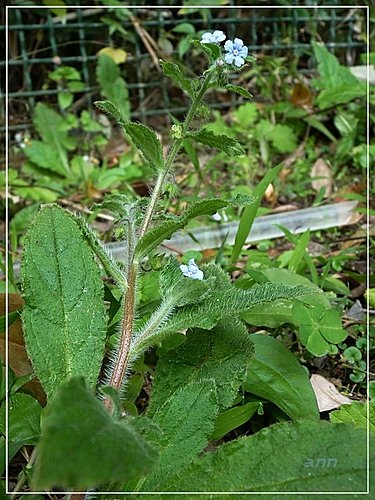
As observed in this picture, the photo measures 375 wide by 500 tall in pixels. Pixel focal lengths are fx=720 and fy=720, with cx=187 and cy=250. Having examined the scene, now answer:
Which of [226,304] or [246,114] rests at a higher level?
[226,304]

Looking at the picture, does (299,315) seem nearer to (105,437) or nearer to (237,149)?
(237,149)

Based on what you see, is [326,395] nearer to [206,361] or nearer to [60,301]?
[206,361]

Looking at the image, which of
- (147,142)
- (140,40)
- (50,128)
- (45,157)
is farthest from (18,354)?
(140,40)

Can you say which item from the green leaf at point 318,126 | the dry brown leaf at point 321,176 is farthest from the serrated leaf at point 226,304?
the green leaf at point 318,126

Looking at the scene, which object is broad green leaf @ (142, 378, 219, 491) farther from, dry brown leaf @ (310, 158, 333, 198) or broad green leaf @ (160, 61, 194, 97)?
dry brown leaf @ (310, 158, 333, 198)

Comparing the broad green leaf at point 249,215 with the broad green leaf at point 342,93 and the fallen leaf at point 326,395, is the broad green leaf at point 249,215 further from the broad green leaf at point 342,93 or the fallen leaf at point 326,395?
the broad green leaf at point 342,93

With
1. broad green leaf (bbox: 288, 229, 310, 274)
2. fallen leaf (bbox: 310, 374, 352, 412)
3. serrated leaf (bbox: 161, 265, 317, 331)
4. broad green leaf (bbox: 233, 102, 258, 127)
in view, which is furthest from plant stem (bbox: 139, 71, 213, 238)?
broad green leaf (bbox: 233, 102, 258, 127)
